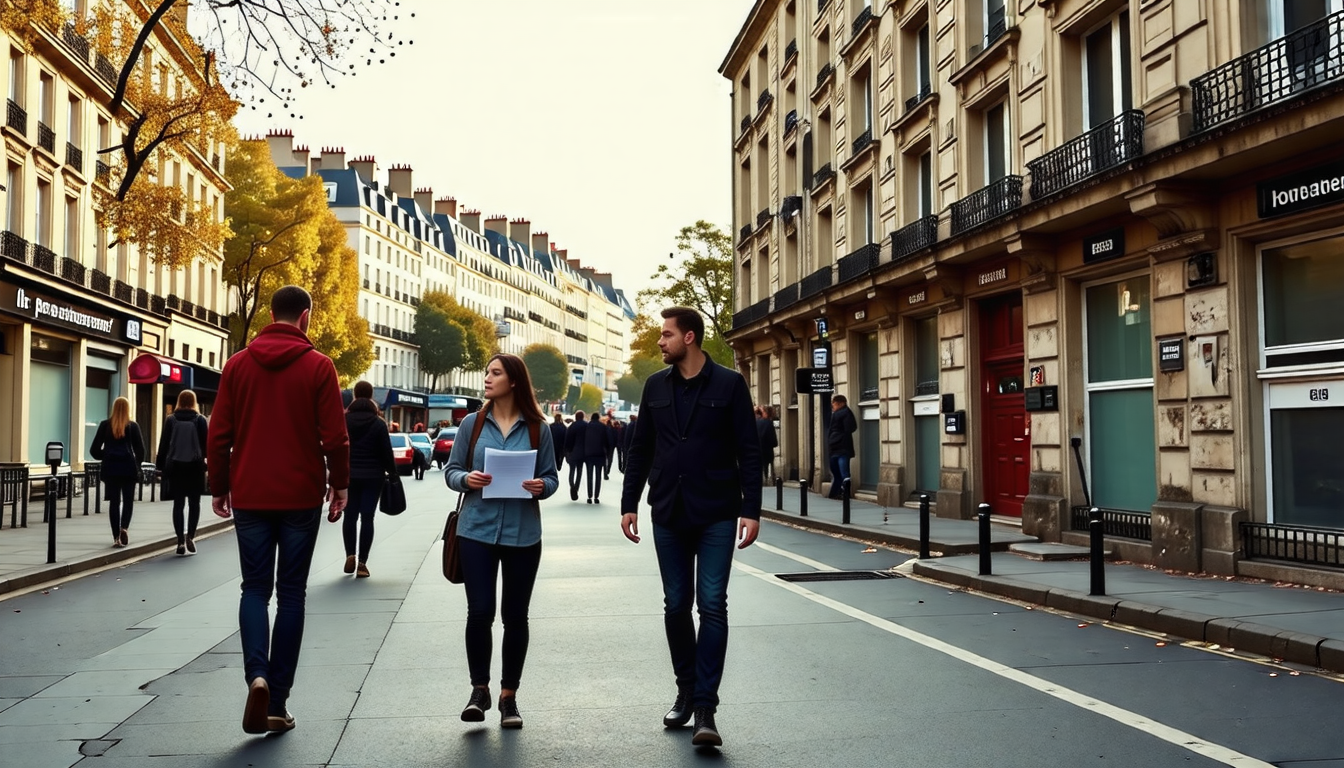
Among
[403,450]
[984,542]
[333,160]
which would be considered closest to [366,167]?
[333,160]

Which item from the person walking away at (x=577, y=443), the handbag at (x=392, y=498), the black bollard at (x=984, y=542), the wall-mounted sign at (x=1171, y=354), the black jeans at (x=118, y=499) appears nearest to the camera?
the handbag at (x=392, y=498)

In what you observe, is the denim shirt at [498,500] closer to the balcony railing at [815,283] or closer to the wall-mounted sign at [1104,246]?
the wall-mounted sign at [1104,246]

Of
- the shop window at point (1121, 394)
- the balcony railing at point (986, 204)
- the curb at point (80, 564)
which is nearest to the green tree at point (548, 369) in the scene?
the balcony railing at point (986, 204)

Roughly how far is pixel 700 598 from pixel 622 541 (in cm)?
1024

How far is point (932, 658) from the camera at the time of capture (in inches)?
289

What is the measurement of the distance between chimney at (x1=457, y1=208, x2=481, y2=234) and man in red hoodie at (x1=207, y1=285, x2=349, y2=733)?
368ft

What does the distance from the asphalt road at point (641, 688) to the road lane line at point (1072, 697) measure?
2 cm

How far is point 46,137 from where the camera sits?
89.9 ft

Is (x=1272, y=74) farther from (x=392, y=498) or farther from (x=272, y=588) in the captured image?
(x=272, y=588)

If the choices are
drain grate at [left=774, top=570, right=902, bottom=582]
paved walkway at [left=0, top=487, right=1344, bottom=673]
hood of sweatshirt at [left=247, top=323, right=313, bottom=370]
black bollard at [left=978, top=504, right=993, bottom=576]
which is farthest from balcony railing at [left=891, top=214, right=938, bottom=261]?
hood of sweatshirt at [left=247, top=323, right=313, bottom=370]

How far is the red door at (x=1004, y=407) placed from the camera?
17766 mm

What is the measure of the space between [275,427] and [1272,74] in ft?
32.0

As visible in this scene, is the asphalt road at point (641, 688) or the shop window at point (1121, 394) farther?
the shop window at point (1121, 394)

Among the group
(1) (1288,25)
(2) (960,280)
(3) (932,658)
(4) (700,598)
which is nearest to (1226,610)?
(3) (932,658)
